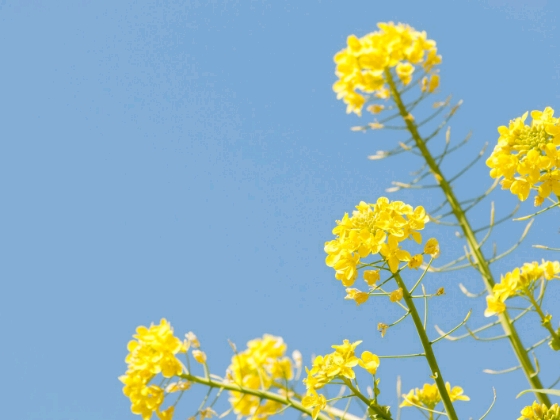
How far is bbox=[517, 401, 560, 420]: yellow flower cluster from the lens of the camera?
2422 millimetres

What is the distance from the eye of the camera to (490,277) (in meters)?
2.84

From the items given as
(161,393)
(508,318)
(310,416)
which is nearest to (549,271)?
(508,318)

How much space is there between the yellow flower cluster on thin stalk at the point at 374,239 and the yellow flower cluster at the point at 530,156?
524 millimetres

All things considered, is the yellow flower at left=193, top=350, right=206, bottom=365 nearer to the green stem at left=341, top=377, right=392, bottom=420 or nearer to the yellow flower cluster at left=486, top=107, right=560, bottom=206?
the green stem at left=341, top=377, right=392, bottom=420

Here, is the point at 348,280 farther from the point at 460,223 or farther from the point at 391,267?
the point at 460,223

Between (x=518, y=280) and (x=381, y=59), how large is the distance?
103 cm

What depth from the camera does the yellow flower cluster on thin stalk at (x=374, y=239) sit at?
259cm

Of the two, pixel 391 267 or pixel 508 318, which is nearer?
pixel 391 267

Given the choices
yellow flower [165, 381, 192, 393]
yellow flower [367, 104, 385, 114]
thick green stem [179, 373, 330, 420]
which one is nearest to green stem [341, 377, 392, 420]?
thick green stem [179, 373, 330, 420]

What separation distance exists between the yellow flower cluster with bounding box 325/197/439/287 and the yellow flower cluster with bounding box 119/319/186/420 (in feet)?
2.37

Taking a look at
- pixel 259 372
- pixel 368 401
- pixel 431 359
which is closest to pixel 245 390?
pixel 259 372

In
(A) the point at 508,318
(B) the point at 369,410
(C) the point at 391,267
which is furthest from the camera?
(A) the point at 508,318

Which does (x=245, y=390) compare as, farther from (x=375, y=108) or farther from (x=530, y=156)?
(x=530, y=156)

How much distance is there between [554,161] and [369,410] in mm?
1373
